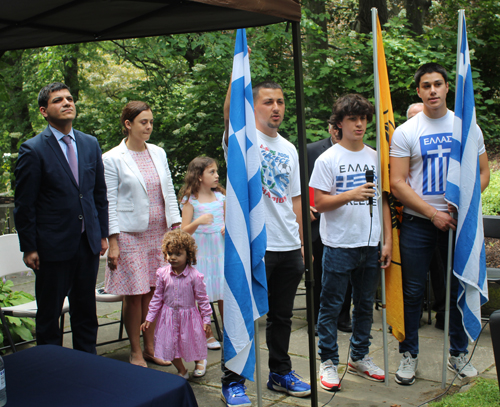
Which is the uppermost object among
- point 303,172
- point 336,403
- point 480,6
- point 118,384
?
point 480,6

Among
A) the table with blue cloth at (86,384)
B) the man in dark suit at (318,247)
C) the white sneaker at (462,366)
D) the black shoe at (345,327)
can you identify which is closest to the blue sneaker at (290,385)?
the white sneaker at (462,366)

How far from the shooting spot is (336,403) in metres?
3.43

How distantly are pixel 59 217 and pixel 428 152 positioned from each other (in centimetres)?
265

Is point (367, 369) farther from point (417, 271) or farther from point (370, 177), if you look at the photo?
point (370, 177)

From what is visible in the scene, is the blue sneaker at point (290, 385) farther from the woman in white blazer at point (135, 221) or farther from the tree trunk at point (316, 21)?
the tree trunk at point (316, 21)

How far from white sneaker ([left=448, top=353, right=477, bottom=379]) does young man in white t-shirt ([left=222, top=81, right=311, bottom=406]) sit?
1172mm

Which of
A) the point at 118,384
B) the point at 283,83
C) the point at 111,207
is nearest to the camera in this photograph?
the point at 118,384

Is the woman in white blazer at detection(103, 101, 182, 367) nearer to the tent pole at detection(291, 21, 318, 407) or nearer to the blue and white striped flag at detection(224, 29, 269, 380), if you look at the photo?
the blue and white striped flag at detection(224, 29, 269, 380)

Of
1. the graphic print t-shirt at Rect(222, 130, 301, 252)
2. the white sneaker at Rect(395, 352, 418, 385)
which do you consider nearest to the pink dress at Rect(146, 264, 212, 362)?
the graphic print t-shirt at Rect(222, 130, 301, 252)

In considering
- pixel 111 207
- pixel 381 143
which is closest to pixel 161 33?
pixel 111 207

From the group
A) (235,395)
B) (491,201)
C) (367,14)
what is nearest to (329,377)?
(235,395)

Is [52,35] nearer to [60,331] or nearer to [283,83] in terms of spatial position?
[60,331]

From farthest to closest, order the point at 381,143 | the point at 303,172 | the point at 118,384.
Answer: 1. the point at 381,143
2. the point at 303,172
3. the point at 118,384

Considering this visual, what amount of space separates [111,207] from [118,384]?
236cm
